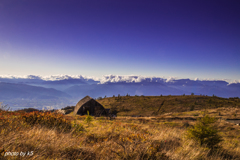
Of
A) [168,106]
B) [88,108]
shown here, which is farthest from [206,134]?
[168,106]

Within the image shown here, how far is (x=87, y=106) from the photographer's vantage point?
3212cm

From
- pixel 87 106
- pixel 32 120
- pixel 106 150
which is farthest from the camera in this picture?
pixel 87 106

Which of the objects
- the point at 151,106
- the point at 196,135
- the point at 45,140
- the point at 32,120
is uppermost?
the point at 45,140

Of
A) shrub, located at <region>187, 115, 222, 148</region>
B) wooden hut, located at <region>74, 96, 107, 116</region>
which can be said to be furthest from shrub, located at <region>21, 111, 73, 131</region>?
wooden hut, located at <region>74, 96, 107, 116</region>

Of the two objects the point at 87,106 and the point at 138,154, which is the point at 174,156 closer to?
the point at 138,154

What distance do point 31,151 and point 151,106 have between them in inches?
1636

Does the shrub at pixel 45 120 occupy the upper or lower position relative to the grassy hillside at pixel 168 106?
upper

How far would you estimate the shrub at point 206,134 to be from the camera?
5.91m

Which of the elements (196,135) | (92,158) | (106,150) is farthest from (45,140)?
(196,135)

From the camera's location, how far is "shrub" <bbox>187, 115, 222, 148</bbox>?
5.91 m

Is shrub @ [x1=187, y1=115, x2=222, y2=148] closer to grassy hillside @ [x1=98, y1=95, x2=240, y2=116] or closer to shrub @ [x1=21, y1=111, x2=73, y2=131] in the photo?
shrub @ [x1=21, y1=111, x2=73, y2=131]

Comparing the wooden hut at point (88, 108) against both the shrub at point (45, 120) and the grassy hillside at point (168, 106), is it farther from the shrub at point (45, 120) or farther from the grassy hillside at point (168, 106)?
the shrub at point (45, 120)

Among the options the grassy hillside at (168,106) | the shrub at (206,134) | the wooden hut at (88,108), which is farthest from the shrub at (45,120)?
the grassy hillside at (168,106)

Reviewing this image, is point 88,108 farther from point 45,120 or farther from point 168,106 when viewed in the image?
point 168,106
